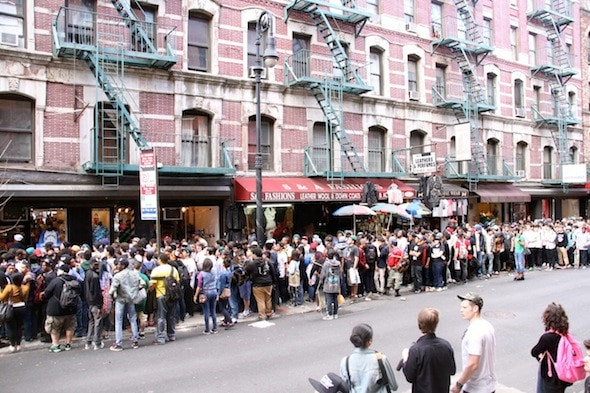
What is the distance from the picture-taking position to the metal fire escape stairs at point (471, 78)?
80.4 feet

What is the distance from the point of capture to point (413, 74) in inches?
938

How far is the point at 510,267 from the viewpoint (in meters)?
18.8

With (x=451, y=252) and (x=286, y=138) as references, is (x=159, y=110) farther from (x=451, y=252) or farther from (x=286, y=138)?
(x=451, y=252)

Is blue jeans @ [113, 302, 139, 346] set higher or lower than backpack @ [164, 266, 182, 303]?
lower

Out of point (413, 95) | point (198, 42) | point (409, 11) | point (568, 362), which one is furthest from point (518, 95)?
point (568, 362)

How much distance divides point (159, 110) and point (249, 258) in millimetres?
7861

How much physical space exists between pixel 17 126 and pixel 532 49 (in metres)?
29.4

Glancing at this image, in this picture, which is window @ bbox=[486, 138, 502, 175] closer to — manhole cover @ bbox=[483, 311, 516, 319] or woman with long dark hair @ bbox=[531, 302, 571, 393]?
manhole cover @ bbox=[483, 311, 516, 319]

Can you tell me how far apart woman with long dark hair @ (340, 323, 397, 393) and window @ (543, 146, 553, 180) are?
29954 mm

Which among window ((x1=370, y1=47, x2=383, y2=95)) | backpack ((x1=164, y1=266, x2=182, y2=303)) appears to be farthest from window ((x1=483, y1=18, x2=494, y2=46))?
backpack ((x1=164, y1=266, x2=182, y2=303))

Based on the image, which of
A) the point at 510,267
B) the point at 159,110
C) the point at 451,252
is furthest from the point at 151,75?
the point at 510,267

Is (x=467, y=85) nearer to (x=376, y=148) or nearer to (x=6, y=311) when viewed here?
(x=376, y=148)

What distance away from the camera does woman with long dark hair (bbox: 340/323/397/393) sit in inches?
161

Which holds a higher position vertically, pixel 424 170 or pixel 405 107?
pixel 405 107
